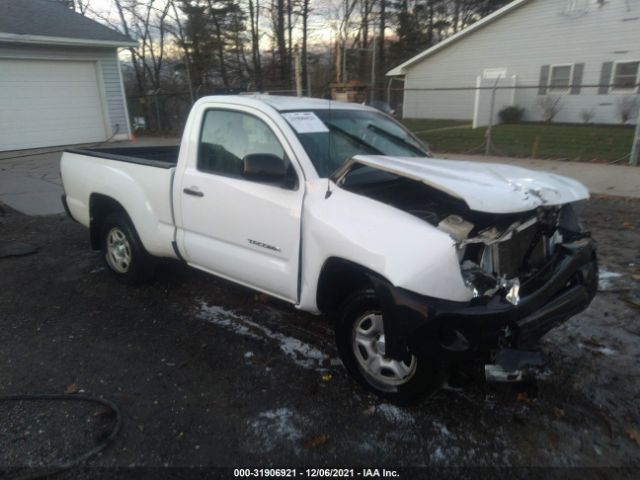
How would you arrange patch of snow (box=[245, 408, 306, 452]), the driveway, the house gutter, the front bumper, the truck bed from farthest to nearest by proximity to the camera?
the house gutter, the driveway, the truck bed, patch of snow (box=[245, 408, 306, 452]), the front bumper

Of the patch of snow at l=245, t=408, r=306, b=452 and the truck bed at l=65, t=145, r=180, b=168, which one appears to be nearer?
the patch of snow at l=245, t=408, r=306, b=452

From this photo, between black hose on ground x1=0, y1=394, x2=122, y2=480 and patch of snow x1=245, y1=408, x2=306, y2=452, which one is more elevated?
black hose on ground x1=0, y1=394, x2=122, y2=480

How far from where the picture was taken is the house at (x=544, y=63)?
754 inches

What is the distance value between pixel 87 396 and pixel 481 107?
69.8 ft

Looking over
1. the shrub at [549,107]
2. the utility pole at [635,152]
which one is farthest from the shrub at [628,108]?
the utility pole at [635,152]

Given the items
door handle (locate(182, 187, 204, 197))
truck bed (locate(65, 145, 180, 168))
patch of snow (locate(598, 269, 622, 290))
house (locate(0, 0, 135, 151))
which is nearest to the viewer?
door handle (locate(182, 187, 204, 197))

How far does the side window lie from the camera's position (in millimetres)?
3727

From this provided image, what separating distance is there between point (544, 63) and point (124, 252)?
21654 mm

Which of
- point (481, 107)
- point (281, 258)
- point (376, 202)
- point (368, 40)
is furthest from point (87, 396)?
point (368, 40)

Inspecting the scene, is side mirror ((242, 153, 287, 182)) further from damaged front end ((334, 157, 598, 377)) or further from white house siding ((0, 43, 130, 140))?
white house siding ((0, 43, 130, 140))

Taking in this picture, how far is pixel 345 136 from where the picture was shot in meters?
3.87

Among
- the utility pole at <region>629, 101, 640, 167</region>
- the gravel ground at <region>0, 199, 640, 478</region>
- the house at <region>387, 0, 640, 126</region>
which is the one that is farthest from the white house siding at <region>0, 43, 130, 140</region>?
the utility pole at <region>629, 101, 640, 167</region>

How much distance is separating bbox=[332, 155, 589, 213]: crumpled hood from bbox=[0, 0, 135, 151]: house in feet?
50.0

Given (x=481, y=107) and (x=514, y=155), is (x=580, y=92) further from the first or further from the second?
(x=514, y=155)
